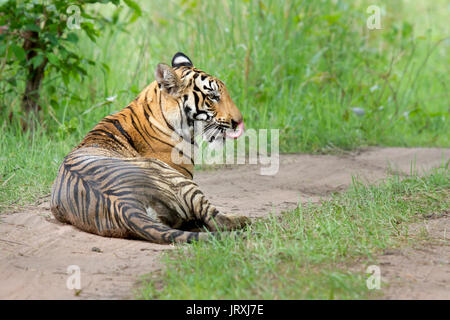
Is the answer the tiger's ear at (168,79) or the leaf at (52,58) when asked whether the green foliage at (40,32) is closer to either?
the leaf at (52,58)

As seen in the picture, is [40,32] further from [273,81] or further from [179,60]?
[273,81]

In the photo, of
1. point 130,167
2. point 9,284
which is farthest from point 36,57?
point 9,284

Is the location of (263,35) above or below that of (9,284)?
above

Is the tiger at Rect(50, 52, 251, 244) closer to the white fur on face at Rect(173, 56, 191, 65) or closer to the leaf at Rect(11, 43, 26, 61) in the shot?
the white fur on face at Rect(173, 56, 191, 65)

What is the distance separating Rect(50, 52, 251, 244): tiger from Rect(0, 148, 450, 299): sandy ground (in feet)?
0.45

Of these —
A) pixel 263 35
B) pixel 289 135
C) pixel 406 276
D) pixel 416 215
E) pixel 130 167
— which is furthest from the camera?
pixel 263 35

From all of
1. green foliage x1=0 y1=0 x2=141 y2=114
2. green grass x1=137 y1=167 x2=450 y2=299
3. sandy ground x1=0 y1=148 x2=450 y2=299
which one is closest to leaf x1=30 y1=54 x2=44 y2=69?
green foliage x1=0 y1=0 x2=141 y2=114

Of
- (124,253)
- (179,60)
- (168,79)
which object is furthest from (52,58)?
(124,253)

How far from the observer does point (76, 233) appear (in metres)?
4.02

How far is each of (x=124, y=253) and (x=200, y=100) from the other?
1.49 metres
